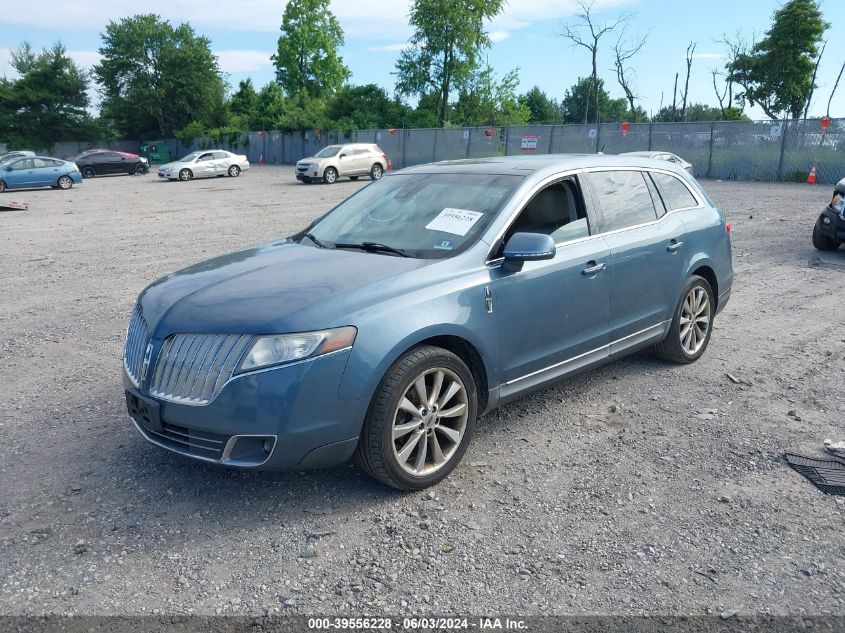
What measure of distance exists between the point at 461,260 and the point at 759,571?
208 cm

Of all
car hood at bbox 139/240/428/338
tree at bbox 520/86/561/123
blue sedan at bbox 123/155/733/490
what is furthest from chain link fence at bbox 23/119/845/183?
tree at bbox 520/86/561/123

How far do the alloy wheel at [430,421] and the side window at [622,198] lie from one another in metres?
1.78

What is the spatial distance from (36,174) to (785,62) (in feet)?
150

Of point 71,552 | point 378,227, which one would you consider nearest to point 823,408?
point 378,227

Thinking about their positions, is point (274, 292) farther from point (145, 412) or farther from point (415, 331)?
point (145, 412)

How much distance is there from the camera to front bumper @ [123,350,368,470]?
329cm

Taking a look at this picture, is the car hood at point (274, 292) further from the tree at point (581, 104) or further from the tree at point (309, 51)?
the tree at point (581, 104)

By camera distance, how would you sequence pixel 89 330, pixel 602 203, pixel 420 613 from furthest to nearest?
pixel 89 330
pixel 602 203
pixel 420 613

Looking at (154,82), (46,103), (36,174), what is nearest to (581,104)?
(154,82)

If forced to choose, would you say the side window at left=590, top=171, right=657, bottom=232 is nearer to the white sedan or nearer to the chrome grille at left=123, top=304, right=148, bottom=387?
the chrome grille at left=123, top=304, right=148, bottom=387

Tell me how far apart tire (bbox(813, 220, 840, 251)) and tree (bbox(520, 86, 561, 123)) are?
79630 millimetres

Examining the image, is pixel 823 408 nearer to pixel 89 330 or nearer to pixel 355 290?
pixel 355 290

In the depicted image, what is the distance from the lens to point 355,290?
3.62 m

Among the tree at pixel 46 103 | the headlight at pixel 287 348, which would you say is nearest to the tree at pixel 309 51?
the tree at pixel 46 103
